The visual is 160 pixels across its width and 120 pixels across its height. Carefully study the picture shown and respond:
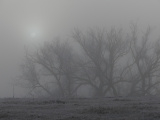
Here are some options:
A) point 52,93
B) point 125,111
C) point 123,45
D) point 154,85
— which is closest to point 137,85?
point 154,85

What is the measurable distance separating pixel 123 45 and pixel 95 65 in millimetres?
3643

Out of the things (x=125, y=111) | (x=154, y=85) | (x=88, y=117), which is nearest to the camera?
(x=88, y=117)

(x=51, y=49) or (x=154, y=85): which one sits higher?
(x=51, y=49)

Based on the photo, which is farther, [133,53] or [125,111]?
[133,53]

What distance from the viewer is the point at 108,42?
40.3 m

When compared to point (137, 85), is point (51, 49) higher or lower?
higher

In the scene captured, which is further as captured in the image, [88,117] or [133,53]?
[133,53]

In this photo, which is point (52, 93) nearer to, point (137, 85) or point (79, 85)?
point (79, 85)

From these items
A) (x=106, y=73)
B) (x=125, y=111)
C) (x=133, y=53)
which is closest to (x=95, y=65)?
(x=106, y=73)

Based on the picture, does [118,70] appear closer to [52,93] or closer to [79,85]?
[79,85]

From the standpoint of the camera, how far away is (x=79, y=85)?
39.4 metres

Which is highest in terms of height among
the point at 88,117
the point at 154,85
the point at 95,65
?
the point at 95,65

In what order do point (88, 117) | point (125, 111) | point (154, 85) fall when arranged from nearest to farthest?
point (88, 117), point (125, 111), point (154, 85)

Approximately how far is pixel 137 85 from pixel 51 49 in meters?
9.52
